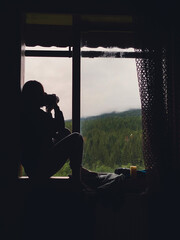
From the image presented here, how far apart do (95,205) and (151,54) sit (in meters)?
1.29

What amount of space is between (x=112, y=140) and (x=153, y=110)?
17.6 inches

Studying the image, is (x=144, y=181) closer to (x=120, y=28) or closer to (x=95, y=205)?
(x=95, y=205)

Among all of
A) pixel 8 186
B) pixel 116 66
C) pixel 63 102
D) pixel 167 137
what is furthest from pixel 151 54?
pixel 8 186

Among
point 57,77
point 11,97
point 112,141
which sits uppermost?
point 57,77

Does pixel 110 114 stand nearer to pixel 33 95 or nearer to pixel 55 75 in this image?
pixel 55 75

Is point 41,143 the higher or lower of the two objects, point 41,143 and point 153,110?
the lower

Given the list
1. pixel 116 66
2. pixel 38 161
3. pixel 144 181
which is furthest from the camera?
pixel 116 66

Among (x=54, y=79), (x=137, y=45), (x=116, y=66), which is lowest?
(x=54, y=79)

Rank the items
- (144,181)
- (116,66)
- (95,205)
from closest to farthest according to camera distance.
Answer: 1. (95,205)
2. (144,181)
3. (116,66)

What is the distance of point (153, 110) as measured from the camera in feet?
6.12

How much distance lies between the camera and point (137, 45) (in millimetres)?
1914

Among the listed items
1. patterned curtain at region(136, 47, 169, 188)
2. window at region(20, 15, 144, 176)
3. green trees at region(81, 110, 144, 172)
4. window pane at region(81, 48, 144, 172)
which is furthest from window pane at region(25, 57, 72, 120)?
patterned curtain at region(136, 47, 169, 188)

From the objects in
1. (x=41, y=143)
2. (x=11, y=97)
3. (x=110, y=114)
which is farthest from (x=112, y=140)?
(x=11, y=97)

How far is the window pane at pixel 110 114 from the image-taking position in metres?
2.04
